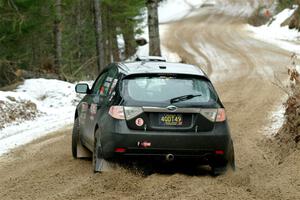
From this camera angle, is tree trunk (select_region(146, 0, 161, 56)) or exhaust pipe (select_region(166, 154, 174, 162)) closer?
exhaust pipe (select_region(166, 154, 174, 162))

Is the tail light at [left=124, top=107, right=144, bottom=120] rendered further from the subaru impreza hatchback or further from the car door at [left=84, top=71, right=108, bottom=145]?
the car door at [left=84, top=71, right=108, bottom=145]

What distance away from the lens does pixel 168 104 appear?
27.7 feet

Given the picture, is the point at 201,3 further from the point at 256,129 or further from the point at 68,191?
the point at 68,191

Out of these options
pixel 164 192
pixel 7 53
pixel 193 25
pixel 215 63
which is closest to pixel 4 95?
pixel 7 53

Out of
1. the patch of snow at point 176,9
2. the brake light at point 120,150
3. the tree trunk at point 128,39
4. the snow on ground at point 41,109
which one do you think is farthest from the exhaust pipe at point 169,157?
the patch of snow at point 176,9

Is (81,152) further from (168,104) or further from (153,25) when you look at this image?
(153,25)

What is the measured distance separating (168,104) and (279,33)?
3446 centimetres

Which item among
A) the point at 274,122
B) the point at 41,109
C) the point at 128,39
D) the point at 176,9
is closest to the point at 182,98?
the point at 274,122

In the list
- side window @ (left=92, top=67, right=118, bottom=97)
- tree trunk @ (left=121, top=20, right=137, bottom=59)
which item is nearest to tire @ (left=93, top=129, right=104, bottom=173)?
side window @ (left=92, top=67, right=118, bottom=97)

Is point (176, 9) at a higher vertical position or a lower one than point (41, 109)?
lower

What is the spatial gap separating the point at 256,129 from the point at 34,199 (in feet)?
22.3

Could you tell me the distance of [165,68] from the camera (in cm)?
916

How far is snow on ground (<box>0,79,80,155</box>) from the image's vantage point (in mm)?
14320

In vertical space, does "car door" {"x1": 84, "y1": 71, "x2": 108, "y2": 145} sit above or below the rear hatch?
below
